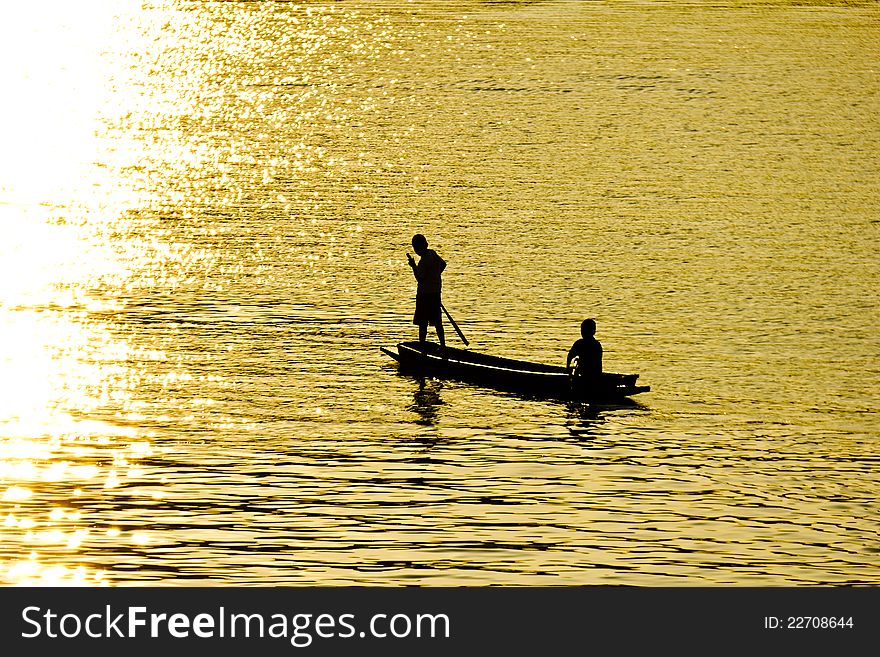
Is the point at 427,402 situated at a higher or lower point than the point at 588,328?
lower

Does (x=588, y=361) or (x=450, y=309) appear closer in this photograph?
(x=588, y=361)

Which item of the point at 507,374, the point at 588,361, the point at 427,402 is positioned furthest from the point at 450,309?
the point at 588,361

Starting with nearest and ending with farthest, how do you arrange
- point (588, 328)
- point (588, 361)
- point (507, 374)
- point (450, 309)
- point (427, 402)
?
1. point (588, 328)
2. point (588, 361)
3. point (427, 402)
4. point (507, 374)
5. point (450, 309)

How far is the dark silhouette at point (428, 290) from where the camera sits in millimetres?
32062

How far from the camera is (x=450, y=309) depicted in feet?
128

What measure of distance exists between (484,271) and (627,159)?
71.9 ft

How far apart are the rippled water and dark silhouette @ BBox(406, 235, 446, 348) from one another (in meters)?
1.42

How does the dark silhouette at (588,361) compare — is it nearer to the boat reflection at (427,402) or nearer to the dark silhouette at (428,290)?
the boat reflection at (427,402)

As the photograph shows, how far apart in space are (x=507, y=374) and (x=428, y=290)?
3.00 m

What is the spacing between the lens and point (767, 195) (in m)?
56.9

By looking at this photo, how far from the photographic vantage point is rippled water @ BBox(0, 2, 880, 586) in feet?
71.2

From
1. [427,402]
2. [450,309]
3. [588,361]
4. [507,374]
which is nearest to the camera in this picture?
[588,361]

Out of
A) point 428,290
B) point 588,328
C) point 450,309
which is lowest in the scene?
point 588,328

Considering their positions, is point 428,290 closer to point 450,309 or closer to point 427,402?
point 427,402
